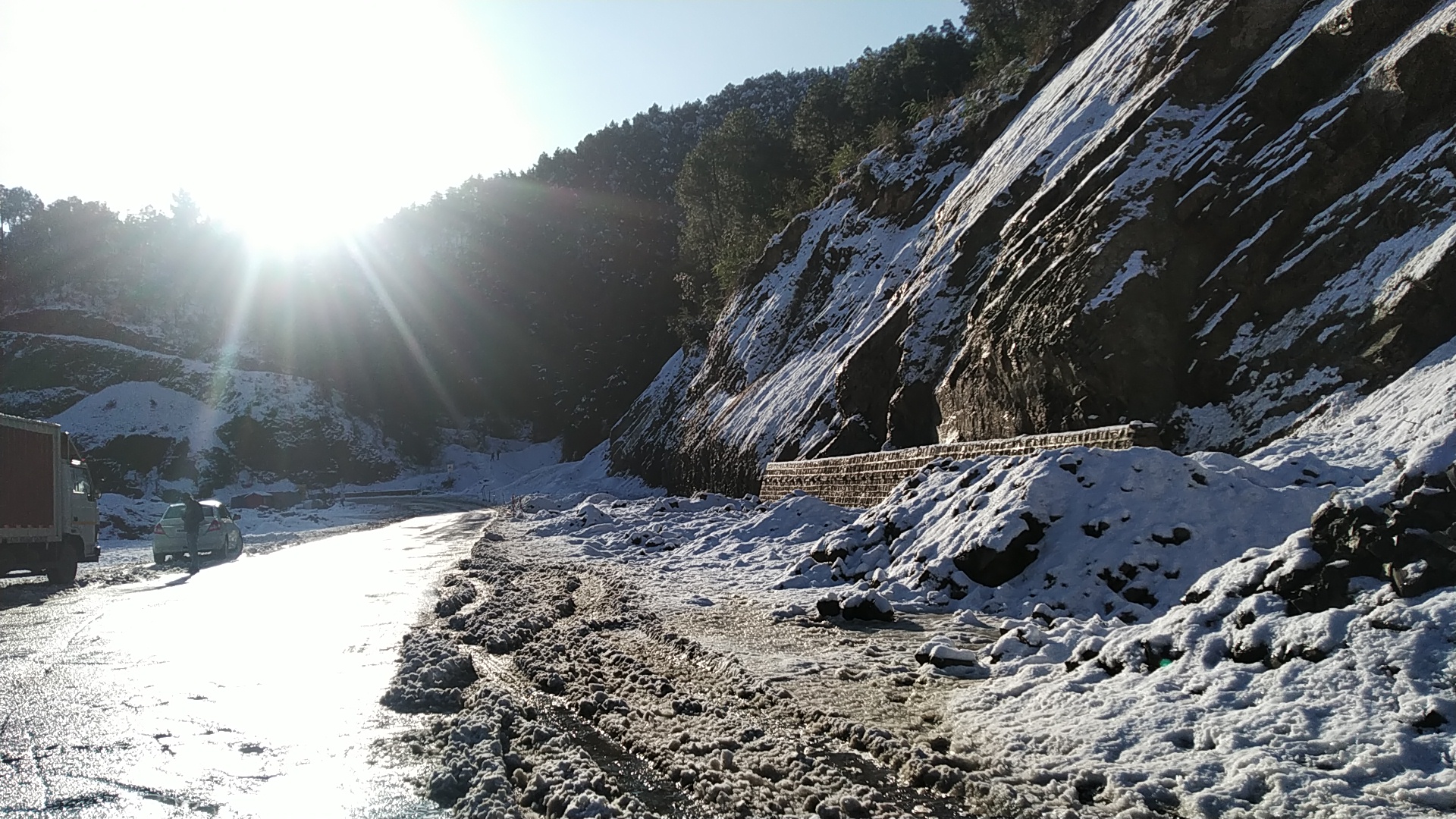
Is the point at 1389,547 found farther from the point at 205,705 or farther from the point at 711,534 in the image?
the point at 711,534

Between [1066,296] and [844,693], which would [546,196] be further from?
[844,693]

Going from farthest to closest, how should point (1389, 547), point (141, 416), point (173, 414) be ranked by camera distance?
point (173, 414)
point (141, 416)
point (1389, 547)

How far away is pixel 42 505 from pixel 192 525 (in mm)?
4260

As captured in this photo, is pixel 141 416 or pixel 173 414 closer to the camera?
pixel 141 416

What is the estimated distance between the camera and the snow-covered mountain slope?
2255 inches

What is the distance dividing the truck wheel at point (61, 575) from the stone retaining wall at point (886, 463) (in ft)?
48.7

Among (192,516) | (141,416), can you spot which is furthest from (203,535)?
(141,416)

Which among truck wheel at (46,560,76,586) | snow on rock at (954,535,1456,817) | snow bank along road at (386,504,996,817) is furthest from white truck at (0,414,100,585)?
snow on rock at (954,535,1456,817)

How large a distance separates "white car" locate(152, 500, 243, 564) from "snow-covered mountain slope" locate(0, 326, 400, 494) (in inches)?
1549

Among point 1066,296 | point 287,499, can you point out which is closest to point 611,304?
point 287,499

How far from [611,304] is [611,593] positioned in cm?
7969

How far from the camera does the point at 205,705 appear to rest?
19.5ft

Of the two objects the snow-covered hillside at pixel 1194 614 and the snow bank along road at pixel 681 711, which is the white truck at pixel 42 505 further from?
the snow-covered hillside at pixel 1194 614

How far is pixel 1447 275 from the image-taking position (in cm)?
1086
